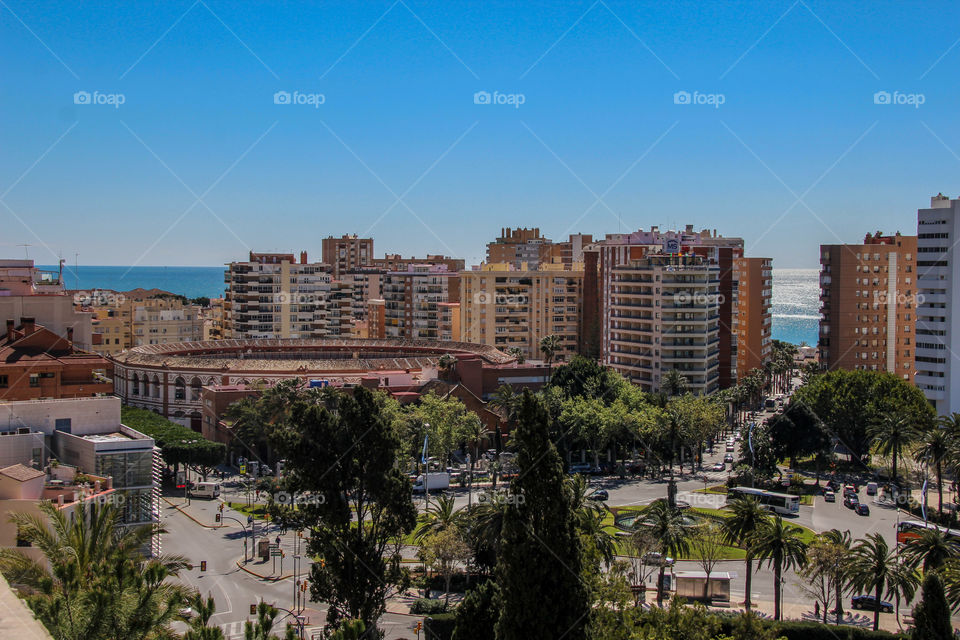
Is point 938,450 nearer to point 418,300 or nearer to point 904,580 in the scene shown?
point 904,580

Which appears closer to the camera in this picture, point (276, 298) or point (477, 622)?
point (477, 622)

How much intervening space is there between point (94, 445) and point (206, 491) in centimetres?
2055

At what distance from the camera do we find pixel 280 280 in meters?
121

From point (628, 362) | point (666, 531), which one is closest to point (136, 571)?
point (666, 531)

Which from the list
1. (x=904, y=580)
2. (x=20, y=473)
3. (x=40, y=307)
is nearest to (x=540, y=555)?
(x=904, y=580)

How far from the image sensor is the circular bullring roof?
7950 cm

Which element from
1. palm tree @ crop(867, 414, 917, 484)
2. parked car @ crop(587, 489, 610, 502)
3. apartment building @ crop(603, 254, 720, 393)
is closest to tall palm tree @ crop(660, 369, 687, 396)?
apartment building @ crop(603, 254, 720, 393)

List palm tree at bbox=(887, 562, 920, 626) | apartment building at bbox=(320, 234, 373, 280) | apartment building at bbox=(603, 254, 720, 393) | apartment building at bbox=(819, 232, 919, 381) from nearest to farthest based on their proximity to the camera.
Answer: palm tree at bbox=(887, 562, 920, 626) < apartment building at bbox=(603, 254, 720, 393) < apartment building at bbox=(819, 232, 919, 381) < apartment building at bbox=(320, 234, 373, 280)

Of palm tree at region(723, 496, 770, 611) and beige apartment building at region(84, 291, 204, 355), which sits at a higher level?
beige apartment building at region(84, 291, 204, 355)

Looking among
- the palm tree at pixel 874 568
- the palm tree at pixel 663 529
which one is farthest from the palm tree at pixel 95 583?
the palm tree at pixel 874 568

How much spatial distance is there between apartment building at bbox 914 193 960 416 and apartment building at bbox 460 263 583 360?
42280mm

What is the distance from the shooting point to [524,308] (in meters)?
110

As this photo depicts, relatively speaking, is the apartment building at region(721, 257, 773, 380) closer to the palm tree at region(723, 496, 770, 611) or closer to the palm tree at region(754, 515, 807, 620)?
the palm tree at region(723, 496, 770, 611)

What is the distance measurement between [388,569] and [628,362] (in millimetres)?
63937
